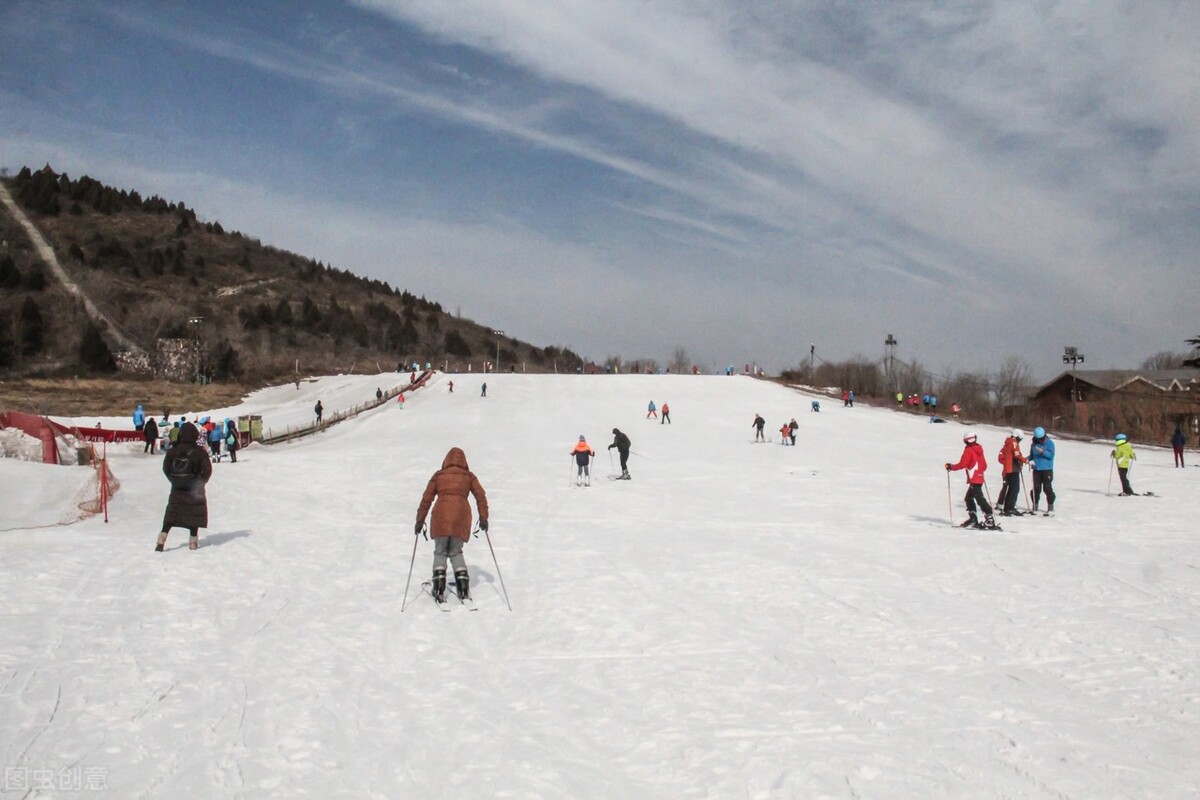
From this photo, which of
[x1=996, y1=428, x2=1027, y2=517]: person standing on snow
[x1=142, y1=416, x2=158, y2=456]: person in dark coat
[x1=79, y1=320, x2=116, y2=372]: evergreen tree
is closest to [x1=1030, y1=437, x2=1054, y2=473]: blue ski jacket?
[x1=996, y1=428, x2=1027, y2=517]: person standing on snow

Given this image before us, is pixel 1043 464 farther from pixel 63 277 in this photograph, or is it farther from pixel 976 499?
pixel 63 277

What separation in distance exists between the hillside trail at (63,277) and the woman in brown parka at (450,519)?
9377 centimetres

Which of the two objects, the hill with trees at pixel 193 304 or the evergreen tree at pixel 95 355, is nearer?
the evergreen tree at pixel 95 355

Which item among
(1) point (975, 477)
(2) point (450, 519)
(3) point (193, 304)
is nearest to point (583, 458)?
(1) point (975, 477)

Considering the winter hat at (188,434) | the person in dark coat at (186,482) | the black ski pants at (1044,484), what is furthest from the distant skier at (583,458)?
the winter hat at (188,434)

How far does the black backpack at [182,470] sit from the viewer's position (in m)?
11.1

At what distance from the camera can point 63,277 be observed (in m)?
108

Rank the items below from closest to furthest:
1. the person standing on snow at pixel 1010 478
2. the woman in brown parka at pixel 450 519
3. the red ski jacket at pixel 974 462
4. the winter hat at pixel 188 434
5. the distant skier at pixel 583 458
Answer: the woman in brown parka at pixel 450 519, the winter hat at pixel 188 434, the red ski jacket at pixel 974 462, the person standing on snow at pixel 1010 478, the distant skier at pixel 583 458

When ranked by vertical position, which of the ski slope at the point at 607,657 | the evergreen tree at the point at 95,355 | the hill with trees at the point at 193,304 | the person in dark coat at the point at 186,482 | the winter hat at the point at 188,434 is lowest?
the ski slope at the point at 607,657

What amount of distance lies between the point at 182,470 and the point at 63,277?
11769cm

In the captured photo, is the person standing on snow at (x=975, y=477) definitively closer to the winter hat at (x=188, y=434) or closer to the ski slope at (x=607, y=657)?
the ski slope at (x=607, y=657)

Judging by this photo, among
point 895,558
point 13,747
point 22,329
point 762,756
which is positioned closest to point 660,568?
point 895,558

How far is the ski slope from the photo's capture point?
196 inches

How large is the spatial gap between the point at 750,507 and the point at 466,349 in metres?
116
